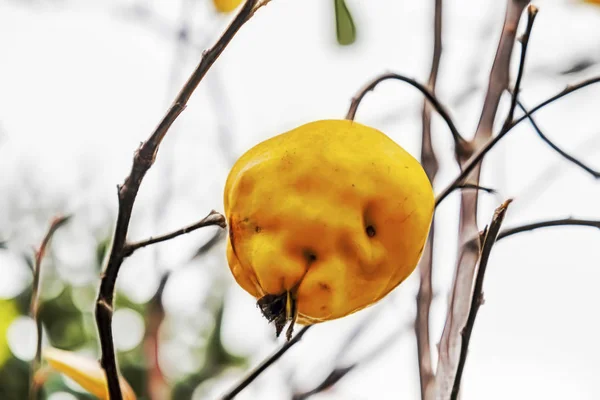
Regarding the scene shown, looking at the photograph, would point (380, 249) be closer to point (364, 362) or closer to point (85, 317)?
point (364, 362)

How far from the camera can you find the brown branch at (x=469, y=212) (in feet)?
1.33

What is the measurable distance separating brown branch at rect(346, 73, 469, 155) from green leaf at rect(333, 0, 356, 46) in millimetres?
82

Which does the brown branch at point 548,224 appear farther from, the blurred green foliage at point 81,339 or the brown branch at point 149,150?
the blurred green foliage at point 81,339

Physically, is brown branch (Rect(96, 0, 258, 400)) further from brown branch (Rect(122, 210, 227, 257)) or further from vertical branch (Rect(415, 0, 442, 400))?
vertical branch (Rect(415, 0, 442, 400))

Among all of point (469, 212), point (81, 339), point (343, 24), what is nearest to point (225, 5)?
point (343, 24)

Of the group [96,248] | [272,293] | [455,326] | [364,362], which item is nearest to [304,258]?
[272,293]

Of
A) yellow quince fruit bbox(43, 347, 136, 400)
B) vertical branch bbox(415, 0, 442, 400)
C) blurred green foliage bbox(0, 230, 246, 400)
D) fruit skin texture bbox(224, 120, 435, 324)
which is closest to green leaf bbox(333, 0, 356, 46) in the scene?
vertical branch bbox(415, 0, 442, 400)

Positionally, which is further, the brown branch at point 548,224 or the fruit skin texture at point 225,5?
the fruit skin texture at point 225,5

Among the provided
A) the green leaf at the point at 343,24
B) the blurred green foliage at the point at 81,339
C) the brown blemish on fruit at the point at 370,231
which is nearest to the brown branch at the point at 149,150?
the brown blemish on fruit at the point at 370,231

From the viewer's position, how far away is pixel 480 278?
0.31m

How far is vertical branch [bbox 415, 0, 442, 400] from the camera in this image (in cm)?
45

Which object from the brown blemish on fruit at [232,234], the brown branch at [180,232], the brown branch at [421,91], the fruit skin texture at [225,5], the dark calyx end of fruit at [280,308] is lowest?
the dark calyx end of fruit at [280,308]

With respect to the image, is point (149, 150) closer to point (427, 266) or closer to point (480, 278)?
point (480, 278)

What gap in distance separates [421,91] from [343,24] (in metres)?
0.10
